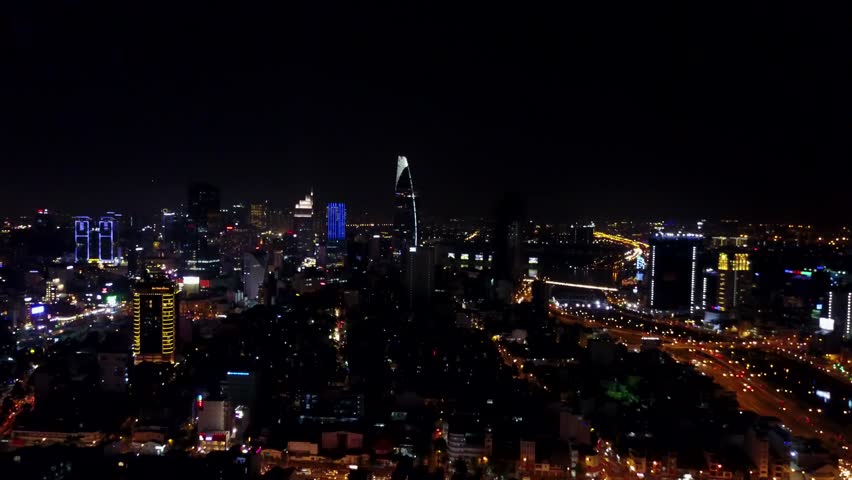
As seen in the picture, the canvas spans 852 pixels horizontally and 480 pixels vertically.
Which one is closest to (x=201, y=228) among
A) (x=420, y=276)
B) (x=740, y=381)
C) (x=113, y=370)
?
(x=420, y=276)

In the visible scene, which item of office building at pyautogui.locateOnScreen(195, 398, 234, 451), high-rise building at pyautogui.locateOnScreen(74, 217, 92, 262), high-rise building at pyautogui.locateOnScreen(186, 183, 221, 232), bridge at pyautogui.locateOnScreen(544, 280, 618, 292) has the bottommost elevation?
office building at pyautogui.locateOnScreen(195, 398, 234, 451)

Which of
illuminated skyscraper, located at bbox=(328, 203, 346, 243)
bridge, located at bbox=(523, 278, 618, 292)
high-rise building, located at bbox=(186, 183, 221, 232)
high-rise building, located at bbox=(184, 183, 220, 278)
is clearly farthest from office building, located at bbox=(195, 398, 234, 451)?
illuminated skyscraper, located at bbox=(328, 203, 346, 243)

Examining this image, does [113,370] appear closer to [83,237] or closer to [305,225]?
[83,237]

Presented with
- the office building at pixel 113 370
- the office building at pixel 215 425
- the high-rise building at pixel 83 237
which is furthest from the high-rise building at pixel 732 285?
the high-rise building at pixel 83 237

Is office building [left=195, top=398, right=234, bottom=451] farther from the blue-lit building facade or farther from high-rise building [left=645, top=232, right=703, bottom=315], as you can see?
the blue-lit building facade

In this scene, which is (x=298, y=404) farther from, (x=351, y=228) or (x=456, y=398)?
(x=351, y=228)

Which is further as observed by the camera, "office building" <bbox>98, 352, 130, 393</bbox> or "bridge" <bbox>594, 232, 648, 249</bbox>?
"bridge" <bbox>594, 232, 648, 249</bbox>

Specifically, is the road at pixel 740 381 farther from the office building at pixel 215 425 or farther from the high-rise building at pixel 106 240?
the high-rise building at pixel 106 240
